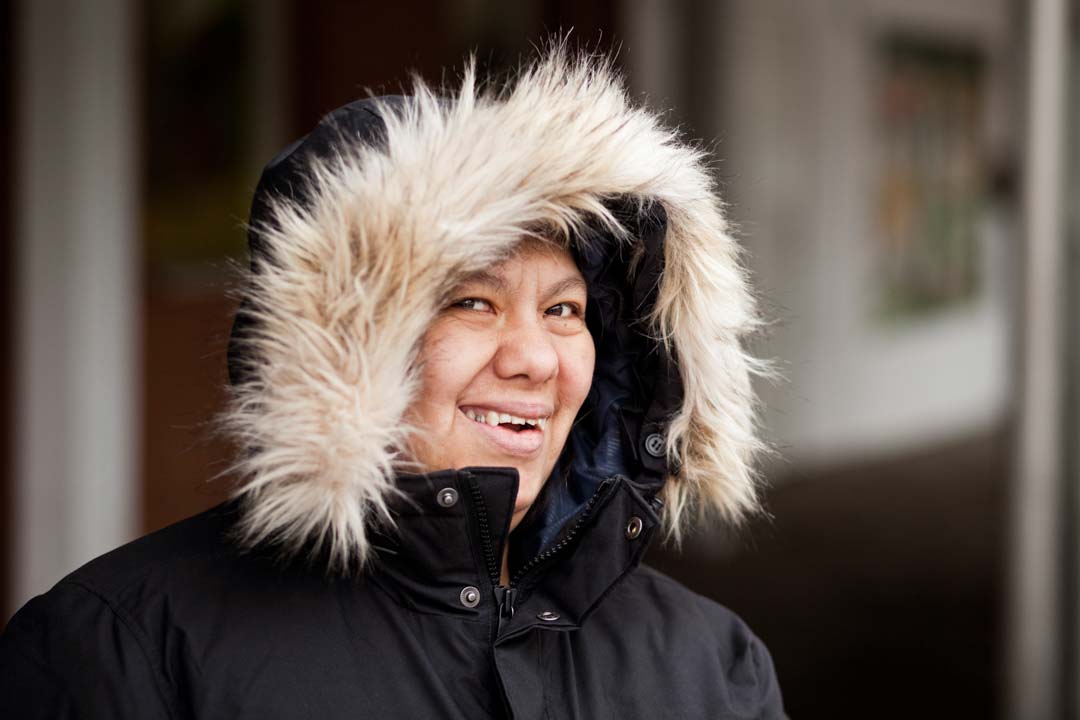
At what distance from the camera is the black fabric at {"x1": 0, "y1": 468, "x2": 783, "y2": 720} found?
1438mm

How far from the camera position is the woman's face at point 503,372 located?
1642mm

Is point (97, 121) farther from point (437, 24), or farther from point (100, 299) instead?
point (437, 24)

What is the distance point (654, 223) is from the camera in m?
1.86

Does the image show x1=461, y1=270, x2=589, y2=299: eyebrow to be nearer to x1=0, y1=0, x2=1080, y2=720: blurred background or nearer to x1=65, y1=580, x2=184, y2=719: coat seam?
x1=0, y1=0, x2=1080, y2=720: blurred background

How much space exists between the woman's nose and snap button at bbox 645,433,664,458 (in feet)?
0.89

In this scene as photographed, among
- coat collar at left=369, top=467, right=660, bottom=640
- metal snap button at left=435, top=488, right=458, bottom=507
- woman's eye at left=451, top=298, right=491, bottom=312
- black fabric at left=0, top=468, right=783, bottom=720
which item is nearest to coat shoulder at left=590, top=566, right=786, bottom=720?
black fabric at left=0, top=468, right=783, bottom=720

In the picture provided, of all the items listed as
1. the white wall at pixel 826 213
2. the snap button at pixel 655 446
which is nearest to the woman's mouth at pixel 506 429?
the snap button at pixel 655 446

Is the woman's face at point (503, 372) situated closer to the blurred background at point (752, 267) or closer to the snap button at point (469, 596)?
the snap button at point (469, 596)

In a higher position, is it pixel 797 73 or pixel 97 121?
pixel 797 73

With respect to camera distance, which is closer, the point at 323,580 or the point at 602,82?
the point at 323,580

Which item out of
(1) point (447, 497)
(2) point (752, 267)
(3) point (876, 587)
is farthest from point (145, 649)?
(3) point (876, 587)

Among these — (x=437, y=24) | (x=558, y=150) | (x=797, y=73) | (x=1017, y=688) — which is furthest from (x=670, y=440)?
(x=797, y=73)

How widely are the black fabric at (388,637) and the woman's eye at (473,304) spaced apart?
8.8 inches

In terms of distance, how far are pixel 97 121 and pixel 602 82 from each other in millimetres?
2674
